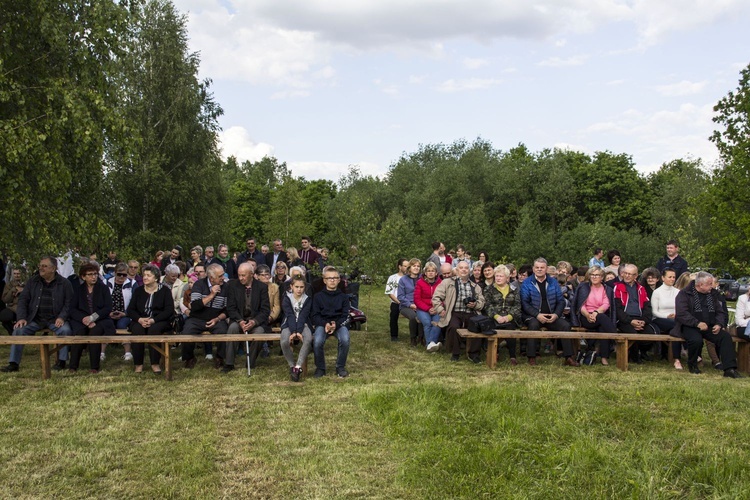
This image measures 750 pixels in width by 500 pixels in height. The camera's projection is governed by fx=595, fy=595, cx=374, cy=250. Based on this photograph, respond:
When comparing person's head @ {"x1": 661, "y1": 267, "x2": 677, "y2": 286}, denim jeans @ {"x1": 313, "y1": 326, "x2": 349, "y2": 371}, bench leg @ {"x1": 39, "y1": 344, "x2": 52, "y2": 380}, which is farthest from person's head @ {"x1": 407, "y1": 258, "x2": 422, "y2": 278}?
bench leg @ {"x1": 39, "y1": 344, "x2": 52, "y2": 380}

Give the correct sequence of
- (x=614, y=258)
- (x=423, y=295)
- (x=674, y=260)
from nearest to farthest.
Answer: (x=423, y=295), (x=674, y=260), (x=614, y=258)

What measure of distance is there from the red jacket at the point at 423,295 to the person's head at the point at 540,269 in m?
1.75

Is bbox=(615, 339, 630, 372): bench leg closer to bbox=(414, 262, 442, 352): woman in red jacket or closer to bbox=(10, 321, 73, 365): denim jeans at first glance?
bbox=(414, 262, 442, 352): woman in red jacket

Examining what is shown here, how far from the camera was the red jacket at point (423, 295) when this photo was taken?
10078mm

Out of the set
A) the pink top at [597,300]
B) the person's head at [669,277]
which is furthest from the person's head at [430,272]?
the person's head at [669,277]

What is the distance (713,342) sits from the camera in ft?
28.6

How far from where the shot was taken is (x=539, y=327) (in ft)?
30.4

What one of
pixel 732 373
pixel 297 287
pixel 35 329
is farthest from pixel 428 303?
pixel 35 329

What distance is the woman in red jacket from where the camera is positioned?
9.70 meters

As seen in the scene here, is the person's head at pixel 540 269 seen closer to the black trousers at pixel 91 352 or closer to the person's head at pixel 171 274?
the person's head at pixel 171 274

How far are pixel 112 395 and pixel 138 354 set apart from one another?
138 centimetres

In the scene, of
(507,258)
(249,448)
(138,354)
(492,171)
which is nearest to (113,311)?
(138,354)

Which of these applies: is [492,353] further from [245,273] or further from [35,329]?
[35,329]

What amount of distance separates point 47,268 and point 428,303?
5764mm
